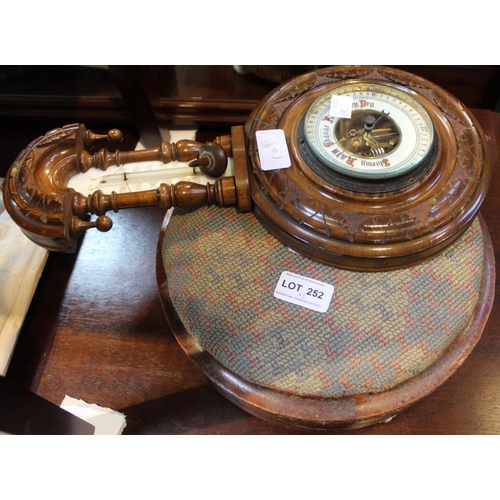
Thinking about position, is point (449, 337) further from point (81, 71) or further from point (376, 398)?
point (81, 71)

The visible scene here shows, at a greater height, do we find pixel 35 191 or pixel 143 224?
pixel 35 191

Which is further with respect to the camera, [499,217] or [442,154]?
[499,217]

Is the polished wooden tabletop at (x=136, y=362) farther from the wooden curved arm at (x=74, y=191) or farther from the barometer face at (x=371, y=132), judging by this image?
the barometer face at (x=371, y=132)

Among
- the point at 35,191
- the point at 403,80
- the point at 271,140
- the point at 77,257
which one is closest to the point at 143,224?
the point at 77,257

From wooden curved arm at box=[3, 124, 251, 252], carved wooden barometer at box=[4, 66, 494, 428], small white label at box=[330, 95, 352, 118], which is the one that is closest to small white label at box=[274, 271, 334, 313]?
carved wooden barometer at box=[4, 66, 494, 428]

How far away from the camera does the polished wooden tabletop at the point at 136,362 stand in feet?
3.53

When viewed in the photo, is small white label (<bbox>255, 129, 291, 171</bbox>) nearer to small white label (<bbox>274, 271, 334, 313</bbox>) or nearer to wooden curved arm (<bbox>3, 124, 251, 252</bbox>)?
wooden curved arm (<bbox>3, 124, 251, 252</bbox>)

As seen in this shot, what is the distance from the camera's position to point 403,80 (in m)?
0.98

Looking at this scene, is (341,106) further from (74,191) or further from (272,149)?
(74,191)

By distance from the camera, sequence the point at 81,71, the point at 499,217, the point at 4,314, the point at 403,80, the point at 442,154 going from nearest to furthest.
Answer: the point at 442,154
the point at 403,80
the point at 4,314
the point at 499,217
the point at 81,71

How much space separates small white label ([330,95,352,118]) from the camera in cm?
90

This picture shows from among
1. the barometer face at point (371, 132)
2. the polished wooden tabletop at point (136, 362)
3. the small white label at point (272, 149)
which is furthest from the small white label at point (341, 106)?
the polished wooden tabletop at point (136, 362)

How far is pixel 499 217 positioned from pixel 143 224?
99 centimetres

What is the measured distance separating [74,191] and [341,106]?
522 mm
